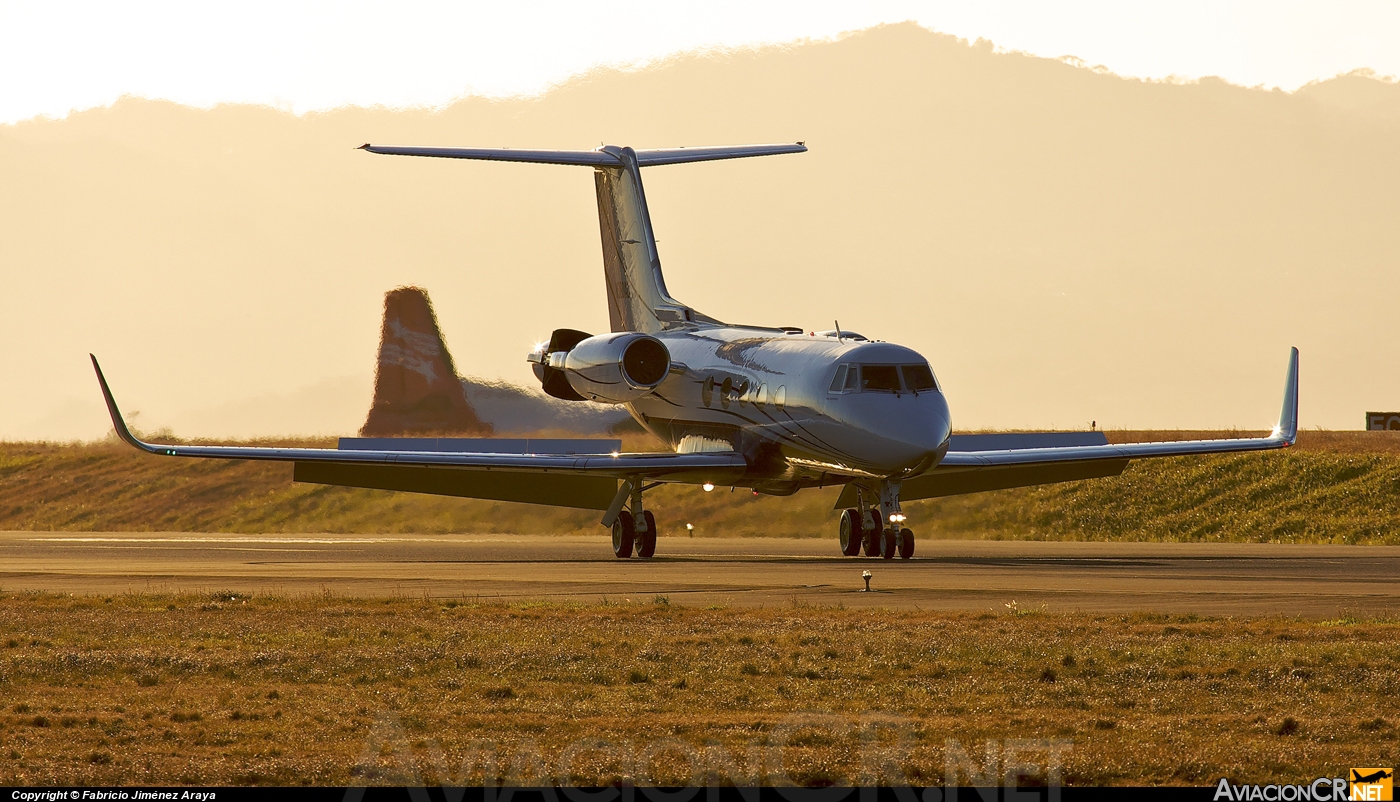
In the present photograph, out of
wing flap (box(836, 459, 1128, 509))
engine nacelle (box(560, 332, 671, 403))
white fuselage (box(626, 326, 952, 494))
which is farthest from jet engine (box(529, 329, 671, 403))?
wing flap (box(836, 459, 1128, 509))

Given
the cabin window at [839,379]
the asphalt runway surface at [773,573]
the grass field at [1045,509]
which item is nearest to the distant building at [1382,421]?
the grass field at [1045,509]

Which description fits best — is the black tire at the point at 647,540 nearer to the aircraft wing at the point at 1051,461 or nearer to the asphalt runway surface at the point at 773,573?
the asphalt runway surface at the point at 773,573

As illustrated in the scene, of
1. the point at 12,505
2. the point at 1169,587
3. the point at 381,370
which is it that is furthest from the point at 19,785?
the point at 12,505

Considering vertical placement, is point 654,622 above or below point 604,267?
below

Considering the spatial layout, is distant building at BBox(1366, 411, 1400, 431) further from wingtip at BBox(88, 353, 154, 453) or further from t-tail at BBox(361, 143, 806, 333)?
wingtip at BBox(88, 353, 154, 453)

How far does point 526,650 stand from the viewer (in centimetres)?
1573

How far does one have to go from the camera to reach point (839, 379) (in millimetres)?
31797

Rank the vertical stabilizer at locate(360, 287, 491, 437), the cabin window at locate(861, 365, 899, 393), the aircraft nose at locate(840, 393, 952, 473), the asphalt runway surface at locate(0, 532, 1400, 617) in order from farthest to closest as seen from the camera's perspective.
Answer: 1. the vertical stabilizer at locate(360, 287, 491, 437)
2. the cabin window at locate(861, 365, 899, 393)
3. the aircraft nose at locate(840, 393, 952, 473)
4. the asphalt runway surface at locate(0, 532, 1400, 617)

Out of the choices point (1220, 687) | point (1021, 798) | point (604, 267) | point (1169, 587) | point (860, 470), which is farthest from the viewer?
point (604, 267)

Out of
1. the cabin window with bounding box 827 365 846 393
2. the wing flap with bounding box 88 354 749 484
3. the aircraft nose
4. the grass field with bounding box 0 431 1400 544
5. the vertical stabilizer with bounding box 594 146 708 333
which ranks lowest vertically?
the grass field with bounding box 0 431 1400 544

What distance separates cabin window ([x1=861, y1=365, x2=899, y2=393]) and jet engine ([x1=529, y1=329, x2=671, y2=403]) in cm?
722

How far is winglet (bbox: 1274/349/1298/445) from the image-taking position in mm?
36469

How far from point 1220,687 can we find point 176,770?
7.88 m

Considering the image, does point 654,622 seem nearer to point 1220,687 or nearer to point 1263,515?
point 1220,687
